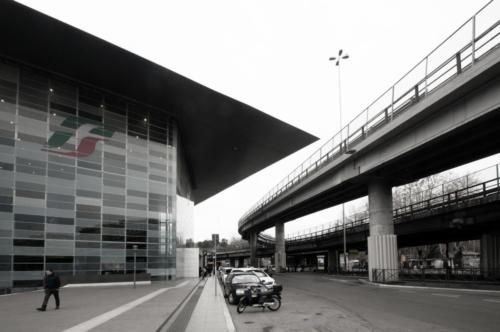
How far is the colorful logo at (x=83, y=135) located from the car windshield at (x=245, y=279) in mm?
18470

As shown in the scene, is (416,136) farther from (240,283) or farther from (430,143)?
(240,283)

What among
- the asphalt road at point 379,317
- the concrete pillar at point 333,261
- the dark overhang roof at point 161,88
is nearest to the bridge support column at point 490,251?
the dark overhang roof at point 161,88

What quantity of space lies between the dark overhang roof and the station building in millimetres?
107

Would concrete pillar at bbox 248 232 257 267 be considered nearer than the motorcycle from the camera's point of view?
No

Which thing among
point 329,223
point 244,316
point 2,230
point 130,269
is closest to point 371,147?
point 244,316

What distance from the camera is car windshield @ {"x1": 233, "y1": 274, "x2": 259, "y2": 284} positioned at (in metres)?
18.8

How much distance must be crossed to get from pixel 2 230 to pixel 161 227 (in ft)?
42.9

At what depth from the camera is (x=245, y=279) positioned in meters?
19.1

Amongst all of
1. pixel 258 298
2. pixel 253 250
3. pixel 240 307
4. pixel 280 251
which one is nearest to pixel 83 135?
pixel 240 307

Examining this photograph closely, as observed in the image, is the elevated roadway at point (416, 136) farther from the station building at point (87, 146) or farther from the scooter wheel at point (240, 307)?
the scooter wheel at point (240, 307)

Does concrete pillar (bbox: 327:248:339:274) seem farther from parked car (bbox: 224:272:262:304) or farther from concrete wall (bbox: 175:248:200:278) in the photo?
parked car (bbox: 224:272:262:304)

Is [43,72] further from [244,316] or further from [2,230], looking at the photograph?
[244,316]

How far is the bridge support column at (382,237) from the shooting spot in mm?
32594

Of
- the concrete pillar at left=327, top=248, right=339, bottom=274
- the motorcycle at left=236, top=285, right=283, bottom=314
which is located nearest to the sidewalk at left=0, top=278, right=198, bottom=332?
the motorcycle at left=236, top=285, right=283, bottom=314
